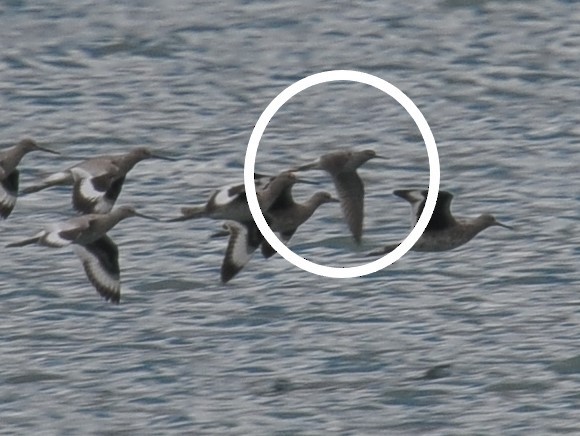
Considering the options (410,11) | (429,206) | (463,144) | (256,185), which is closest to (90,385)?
(256,185)

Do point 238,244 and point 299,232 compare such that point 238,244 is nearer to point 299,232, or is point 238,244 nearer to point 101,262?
point 101,262

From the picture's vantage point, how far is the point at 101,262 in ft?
67.1

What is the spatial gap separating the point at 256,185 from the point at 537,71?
9.50 meters

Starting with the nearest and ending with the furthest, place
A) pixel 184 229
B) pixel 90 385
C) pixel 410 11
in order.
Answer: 1. pixel 90 385
2. pixel 184 229
3. pixel 410 11

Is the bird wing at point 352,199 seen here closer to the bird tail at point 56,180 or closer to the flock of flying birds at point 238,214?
the flock of flying birds at point 238,214

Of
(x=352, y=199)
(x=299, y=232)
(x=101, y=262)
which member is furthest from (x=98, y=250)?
(x=299, y=232)

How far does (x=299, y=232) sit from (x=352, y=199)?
4.16 m

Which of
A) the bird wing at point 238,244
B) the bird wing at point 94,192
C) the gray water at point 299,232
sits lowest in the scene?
the gray water at point 299,232

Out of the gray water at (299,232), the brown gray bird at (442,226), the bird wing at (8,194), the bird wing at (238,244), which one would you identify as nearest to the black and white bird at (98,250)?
the bird wing at (8,194)

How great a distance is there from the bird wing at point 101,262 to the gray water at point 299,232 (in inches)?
48.6

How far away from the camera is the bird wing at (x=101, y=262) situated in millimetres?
20359

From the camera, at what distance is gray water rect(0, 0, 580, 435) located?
21.0 m

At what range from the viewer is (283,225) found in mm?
20188

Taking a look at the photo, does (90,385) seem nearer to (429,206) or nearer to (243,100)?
(429,206)
